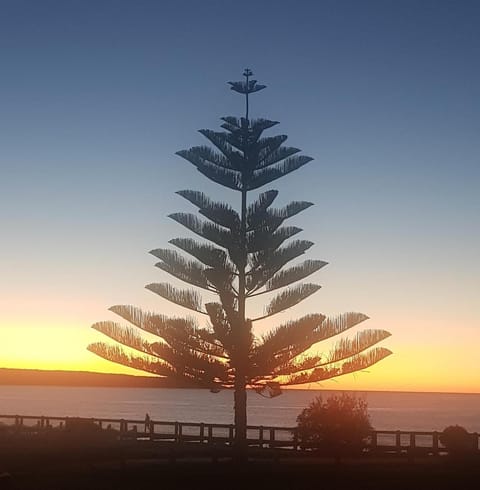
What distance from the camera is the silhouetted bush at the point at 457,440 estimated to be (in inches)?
882

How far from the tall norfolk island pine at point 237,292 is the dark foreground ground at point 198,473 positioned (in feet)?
17.6

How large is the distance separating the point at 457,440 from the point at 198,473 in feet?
27.4

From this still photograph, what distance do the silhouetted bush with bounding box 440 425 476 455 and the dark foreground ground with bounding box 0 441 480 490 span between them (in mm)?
2781

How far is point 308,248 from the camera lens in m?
24.7

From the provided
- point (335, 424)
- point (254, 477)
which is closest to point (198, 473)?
point (254, 477)

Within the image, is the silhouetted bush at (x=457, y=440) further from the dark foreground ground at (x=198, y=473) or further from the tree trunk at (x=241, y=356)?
the tree trunk at (x=241, y=356)

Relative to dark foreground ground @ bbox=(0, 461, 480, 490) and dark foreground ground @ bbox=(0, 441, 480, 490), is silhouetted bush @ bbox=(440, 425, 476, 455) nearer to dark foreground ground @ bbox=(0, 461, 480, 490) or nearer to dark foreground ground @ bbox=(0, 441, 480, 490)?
dark foreground ground @ bbox=(0, 441, 480, 490)

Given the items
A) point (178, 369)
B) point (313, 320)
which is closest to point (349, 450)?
point (313, 320)

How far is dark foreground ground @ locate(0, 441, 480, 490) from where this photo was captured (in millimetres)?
16359

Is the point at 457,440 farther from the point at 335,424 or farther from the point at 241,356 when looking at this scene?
the point at 241,356

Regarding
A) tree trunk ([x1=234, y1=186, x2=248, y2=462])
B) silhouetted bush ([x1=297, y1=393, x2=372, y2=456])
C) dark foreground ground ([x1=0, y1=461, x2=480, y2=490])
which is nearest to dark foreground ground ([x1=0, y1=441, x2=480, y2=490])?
dark foreground ground ([x1=0, y1=461, x2=480, y2=490])

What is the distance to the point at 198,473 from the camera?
58.3 ft

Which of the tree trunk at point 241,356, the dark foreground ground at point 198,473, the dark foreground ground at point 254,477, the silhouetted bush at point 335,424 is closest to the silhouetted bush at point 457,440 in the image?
the silhouetted bush at point 335,424

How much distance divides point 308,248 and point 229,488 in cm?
911
